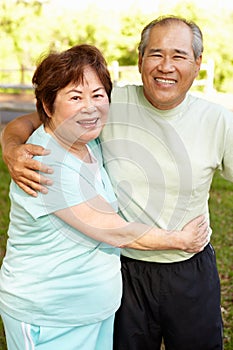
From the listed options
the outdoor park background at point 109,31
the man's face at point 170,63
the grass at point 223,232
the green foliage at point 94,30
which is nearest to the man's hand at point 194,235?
the man's face at point 170,63

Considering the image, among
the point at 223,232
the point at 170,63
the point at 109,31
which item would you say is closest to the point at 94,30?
the point at 109,31

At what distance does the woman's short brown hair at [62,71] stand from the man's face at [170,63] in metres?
0.28

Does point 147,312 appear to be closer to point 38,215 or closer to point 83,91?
point 38,215

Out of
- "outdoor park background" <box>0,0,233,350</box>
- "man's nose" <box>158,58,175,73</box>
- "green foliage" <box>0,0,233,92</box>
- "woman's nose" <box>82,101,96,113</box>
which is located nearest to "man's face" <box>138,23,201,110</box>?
"man's nose" <box>158,58,175,73</box>

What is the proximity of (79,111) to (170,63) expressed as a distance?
0.48 m

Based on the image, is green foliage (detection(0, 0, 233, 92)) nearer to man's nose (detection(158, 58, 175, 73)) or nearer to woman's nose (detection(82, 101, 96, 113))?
man's nose (detection(158, 58, 175, 73))

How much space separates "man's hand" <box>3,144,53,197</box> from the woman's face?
9 centimetres

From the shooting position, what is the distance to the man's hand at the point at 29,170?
1.79m

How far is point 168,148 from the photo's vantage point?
2162mm

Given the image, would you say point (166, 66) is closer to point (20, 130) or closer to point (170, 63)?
point (170, 63)

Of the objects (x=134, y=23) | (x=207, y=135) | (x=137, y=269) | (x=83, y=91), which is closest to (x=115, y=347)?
(x=137, y=269)

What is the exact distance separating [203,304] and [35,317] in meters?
0.80

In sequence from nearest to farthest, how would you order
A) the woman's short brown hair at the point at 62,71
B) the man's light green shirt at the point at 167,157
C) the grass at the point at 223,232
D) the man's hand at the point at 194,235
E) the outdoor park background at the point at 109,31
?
the woman's short brown hair at the point at 62,71 → the man's hand at the point at 194,235 → the man's light green shirt at the point at 167,157 → the grass at the point at 223,232 → the outdoor park background at the point at 109,31

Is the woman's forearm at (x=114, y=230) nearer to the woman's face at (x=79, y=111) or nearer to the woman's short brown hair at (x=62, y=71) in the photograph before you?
the woman's face at (x=79, y=111)
